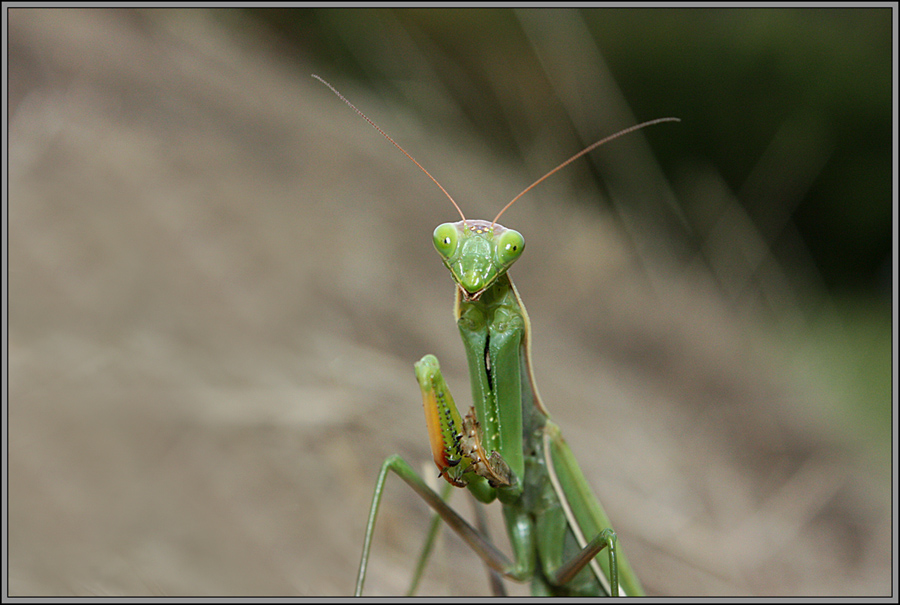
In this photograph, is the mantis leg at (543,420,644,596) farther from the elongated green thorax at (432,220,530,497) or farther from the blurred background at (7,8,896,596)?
the blurred background at (7,8,896,596)

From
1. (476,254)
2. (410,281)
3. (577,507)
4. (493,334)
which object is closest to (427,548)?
(577,507)

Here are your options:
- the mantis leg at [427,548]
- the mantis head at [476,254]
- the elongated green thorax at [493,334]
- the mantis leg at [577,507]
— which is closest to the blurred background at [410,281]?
the mantis leg at [427,548]

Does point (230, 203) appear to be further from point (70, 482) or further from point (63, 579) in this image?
point (63, 579)

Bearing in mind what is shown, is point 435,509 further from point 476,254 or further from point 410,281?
point 410,281

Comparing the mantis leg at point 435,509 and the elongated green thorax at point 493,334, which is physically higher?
the elongated green thorax at point 493,334

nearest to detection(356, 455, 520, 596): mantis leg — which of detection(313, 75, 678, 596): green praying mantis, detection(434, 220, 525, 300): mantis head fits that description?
detection(313, 75, 678, 596): green praying mantis

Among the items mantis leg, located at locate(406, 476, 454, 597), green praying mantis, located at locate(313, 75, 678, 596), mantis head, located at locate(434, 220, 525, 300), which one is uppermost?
mantis head, located at locate(434, 220, 525, 300)

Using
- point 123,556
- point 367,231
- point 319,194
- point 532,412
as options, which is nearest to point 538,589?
point 532,412

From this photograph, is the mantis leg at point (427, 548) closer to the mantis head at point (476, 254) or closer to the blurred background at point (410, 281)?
the blurred background at point (410, 281)
